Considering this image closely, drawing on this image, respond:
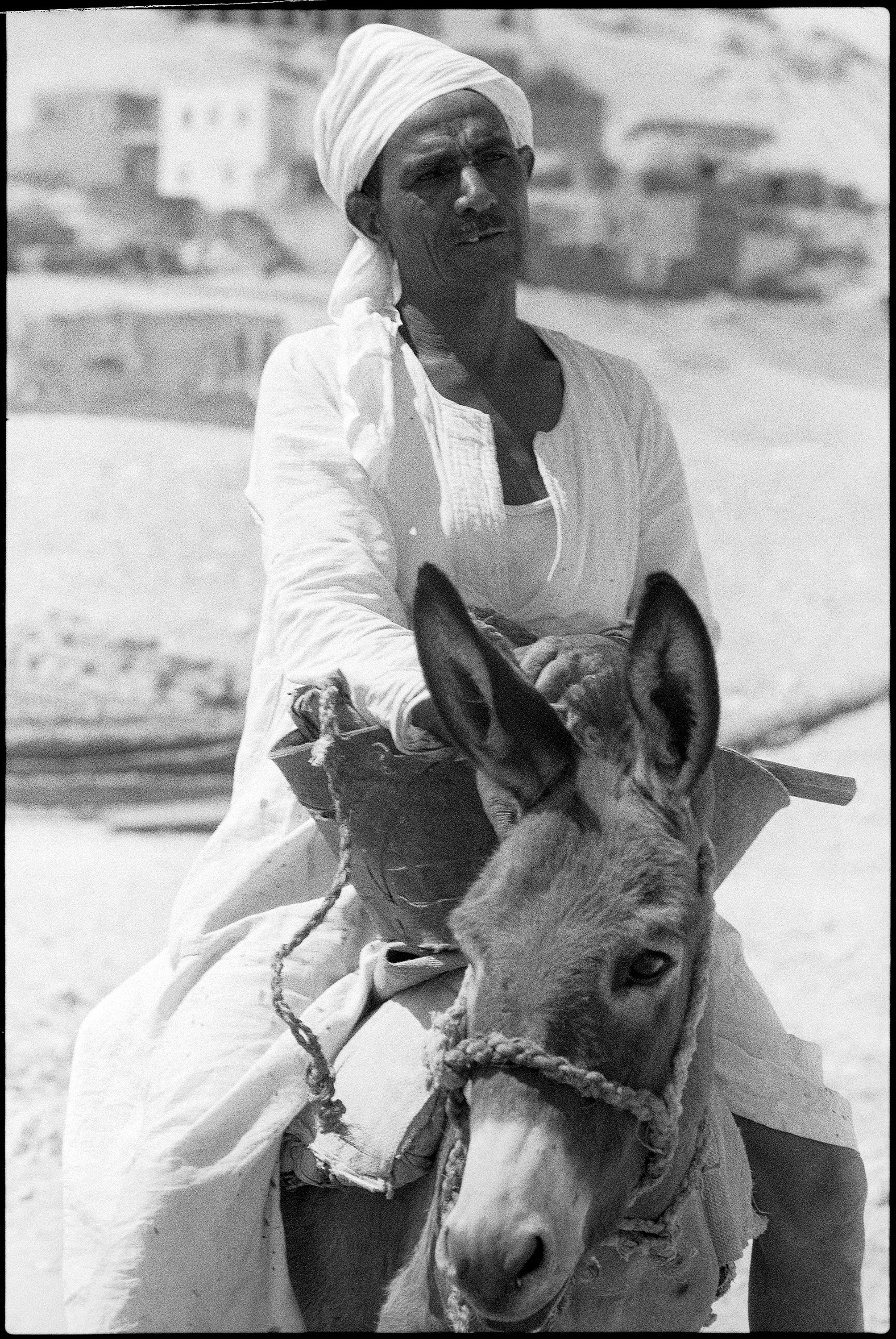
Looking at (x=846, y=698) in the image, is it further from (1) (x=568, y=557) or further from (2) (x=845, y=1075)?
(1) (x=568, y=557)

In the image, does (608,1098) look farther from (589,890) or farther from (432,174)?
(432,174)

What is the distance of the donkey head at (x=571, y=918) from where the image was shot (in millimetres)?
1955

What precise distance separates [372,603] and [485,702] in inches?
18.2

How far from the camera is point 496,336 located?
2.92 m

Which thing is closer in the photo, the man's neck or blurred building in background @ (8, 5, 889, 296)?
the man's neck

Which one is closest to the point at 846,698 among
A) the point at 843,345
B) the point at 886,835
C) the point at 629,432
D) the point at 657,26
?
the point at 886,835

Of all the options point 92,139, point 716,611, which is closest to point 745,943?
point 716,611

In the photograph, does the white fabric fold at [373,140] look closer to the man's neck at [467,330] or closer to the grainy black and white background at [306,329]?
the man's neck at [467,330]

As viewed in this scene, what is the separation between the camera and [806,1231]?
Answer: 2826 mm

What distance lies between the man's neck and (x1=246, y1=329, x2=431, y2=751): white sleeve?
6.5 inches

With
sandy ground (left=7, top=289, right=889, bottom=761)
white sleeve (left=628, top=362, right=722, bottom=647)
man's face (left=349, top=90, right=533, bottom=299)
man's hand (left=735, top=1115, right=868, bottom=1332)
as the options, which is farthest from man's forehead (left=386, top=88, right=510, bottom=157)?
sandy ground (left=7, top=289, right=889, bottom=761)

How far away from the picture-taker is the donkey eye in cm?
206

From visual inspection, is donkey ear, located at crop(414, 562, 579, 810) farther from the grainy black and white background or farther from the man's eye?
the grainy black and white background

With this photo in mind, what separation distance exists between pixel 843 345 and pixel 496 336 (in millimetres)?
11390
